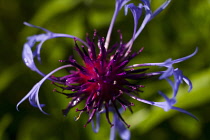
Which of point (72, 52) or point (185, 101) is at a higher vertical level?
point (72, 52)

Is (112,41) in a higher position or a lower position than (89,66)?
lower

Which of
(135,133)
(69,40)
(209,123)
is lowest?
(209,123)

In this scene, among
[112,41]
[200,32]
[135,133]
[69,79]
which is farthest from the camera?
[112,41]

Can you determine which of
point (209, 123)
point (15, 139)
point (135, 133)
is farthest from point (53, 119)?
point (209, 123)

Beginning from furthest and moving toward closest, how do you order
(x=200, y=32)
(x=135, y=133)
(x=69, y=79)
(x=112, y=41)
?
(x=112, y=41)
(x=200, y=32)
(x=135, y=133)
(x=69, y=79)

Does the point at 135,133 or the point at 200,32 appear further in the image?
the point at 200,32

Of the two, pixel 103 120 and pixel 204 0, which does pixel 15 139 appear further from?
pixel 204 0

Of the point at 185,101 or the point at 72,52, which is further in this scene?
the point at 72,52
